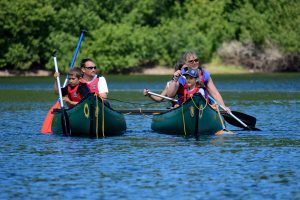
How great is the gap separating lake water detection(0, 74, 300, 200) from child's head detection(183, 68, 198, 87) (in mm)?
1275

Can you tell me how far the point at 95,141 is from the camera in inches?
957

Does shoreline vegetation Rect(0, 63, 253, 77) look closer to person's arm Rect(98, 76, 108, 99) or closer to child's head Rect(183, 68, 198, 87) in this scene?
person's arm Rect(98, 76, 108, 99)

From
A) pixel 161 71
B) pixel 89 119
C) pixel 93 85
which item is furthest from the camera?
pixel 161 71

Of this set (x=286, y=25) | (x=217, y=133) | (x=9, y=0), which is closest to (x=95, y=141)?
(x=217, y=133)

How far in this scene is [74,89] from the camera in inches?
1003

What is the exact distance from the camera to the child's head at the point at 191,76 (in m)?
24.1

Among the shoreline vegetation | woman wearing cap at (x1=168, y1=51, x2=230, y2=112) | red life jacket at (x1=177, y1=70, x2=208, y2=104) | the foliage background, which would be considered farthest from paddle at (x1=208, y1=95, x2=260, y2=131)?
the shoreline vegetation

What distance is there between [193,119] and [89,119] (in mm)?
2378

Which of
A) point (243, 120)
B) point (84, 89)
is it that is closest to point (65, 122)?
point (84, 89)

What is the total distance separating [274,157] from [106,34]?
75270 millimetres

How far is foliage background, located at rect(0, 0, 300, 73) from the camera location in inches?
3563

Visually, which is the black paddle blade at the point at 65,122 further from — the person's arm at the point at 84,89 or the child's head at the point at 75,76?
the child's head at the point at 75,76

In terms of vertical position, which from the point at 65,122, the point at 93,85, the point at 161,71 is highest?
the point at 93,85

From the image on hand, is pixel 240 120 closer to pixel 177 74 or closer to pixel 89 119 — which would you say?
pixel 177 74
